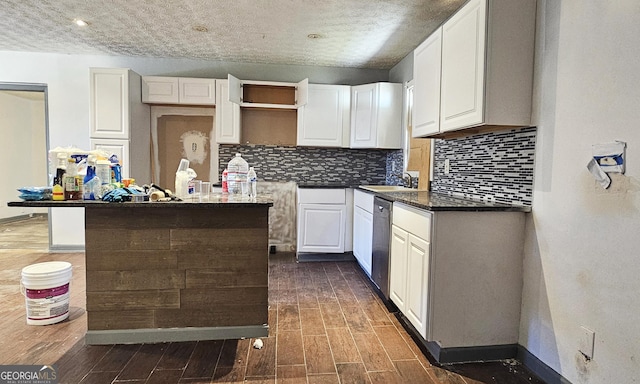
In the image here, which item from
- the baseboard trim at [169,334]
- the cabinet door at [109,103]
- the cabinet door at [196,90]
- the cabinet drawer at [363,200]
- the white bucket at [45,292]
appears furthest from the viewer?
the cabinet door at [196,90]

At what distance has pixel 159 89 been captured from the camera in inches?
157

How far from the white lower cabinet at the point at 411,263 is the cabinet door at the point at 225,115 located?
2.39 metres

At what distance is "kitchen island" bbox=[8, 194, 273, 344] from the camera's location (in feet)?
6.60

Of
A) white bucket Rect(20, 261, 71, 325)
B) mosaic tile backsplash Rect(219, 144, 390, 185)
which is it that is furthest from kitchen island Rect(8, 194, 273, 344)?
mosaic tile backsplash Rect(219, 144, 390, 185)

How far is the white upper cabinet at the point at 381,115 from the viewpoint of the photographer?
392cm

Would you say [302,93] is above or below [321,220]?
above

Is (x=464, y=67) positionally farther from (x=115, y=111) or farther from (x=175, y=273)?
(x=115, y=111)

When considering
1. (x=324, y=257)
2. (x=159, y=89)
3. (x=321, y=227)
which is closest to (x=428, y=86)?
(x=321, y=227)

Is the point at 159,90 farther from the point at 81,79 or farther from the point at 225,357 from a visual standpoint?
the point at 225,357

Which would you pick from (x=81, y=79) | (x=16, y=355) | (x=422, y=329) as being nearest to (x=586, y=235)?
(x=422, y=329)

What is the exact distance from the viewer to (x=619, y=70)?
4.58 feet

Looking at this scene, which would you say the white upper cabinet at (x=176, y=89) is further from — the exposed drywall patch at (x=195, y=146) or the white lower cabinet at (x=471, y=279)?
the white lower cabinet at (x=471, y=279)

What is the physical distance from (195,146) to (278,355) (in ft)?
10.2

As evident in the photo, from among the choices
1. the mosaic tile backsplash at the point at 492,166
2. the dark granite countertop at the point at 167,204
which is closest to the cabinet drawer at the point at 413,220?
the mosaic tile backsplash at the point at 492,166
